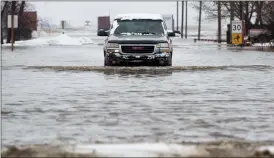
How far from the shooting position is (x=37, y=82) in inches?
659

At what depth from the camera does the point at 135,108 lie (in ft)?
37.3

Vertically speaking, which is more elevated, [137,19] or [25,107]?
[137,19]

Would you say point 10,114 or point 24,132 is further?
point 10,114

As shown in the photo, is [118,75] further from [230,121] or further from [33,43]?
[33,43]

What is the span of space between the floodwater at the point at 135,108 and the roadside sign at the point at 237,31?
29.7m

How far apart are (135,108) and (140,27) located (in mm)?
11113

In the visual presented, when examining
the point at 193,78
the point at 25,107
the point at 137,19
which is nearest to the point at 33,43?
the point at 137,19

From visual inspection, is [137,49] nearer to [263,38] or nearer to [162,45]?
[162,45]

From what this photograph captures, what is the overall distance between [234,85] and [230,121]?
20.7 feet

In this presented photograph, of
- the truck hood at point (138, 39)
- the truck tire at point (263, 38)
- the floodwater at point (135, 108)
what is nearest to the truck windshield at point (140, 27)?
the truck hood at point (138, 39)

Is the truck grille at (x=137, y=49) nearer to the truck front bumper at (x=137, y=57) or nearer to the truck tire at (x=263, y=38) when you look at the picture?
the truck front bumper at (x=137, y=57)

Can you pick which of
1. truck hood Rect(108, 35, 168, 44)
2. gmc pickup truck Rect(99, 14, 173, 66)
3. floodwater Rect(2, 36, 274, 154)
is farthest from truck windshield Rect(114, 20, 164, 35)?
floodwater Rect(2, 36, 274, 154)

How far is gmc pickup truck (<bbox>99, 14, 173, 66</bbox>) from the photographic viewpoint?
69.2ft

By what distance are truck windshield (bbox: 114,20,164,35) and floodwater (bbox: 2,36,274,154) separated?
3.17 metres
